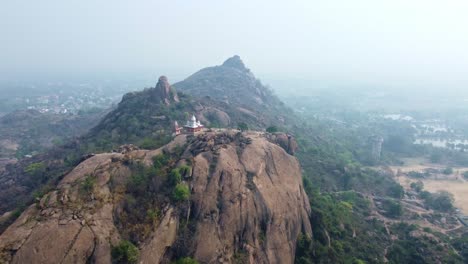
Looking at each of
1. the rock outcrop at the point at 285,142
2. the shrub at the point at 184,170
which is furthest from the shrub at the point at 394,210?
the shrub at the point at 184,170

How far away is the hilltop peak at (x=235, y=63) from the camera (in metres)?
174

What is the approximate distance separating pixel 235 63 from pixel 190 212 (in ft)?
487

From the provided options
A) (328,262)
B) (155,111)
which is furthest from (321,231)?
(155,111)

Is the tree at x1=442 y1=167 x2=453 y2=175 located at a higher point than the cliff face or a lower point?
lower

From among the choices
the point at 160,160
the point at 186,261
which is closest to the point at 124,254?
the point at 186,261

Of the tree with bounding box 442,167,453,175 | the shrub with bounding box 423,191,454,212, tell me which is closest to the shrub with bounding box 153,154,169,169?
the shrub with bounding box 423,191,454,212

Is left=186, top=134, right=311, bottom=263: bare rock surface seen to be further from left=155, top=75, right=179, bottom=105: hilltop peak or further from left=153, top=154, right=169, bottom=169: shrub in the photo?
left=155, top=75, right=179, bottom=105: hilltop peak

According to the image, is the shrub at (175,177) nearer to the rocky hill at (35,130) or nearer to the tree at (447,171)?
the rocky hill at (35,130)

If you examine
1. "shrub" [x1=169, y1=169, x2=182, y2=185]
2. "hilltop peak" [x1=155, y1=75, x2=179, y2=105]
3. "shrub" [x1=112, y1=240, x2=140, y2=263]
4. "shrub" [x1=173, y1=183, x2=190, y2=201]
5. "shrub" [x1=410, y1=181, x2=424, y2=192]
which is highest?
"hilltop peak" [x1=155, y1=75, x2=179, y2=105]

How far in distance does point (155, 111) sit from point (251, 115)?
33.3m

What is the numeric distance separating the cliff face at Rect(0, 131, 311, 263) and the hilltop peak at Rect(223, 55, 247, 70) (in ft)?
441

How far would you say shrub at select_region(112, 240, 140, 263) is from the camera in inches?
1091

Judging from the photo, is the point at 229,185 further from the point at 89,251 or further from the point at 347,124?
the point at 347,124

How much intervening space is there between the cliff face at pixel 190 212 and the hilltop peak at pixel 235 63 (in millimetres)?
134469
